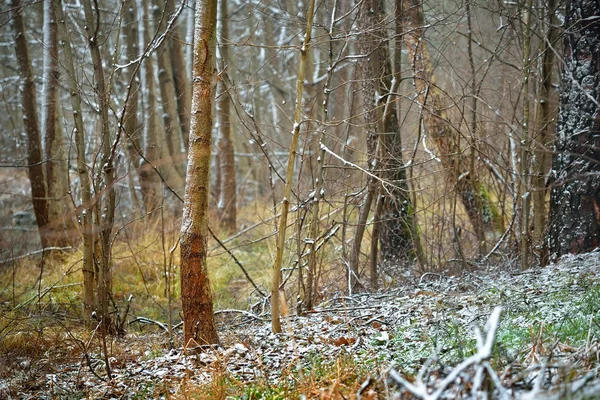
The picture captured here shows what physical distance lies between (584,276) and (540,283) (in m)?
0.37

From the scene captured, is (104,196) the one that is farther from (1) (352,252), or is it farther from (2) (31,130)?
(2) (31,130)

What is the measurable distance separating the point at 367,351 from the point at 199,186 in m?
1.84

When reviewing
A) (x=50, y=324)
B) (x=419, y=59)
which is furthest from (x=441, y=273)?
(x=50, y=324)

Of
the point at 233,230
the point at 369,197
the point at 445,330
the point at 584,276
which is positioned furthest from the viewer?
the point at 233,230

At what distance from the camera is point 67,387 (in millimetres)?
4559

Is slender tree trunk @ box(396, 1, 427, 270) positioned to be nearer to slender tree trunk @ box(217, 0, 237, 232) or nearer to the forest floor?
the forest floor

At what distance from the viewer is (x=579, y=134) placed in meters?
6.17

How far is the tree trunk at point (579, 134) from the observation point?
20.0ft

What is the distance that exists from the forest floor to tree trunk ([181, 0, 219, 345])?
287 millimetres

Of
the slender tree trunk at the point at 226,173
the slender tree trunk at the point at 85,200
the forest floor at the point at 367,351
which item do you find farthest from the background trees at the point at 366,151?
the slender tree trunk at the point at 226,173

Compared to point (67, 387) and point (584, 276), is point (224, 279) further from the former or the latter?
point (584, 276)

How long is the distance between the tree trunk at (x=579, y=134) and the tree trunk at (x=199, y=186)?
3508mm

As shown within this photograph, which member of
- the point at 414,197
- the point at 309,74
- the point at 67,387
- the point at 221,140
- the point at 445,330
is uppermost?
the point at 309,74

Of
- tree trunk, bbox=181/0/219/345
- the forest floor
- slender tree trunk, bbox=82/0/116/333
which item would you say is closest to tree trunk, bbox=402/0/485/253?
the forest floor
